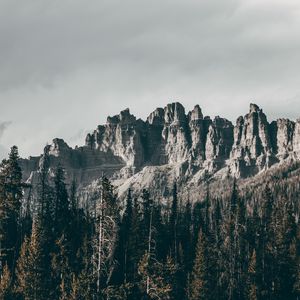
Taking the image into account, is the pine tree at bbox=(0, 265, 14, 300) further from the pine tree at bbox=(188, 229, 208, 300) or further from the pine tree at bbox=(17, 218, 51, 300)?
the pine tree at bbox=(188, 229, 208, 300)

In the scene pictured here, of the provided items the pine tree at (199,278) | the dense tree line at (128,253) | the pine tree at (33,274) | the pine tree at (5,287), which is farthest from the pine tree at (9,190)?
the pine tree at (199,278)

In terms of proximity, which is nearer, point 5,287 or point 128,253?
point 5,287

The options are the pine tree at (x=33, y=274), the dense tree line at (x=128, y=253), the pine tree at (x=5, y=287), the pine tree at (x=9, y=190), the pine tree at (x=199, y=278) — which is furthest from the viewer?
the pine tree at (x=199, y=278)

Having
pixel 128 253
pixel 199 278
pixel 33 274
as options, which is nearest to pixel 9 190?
pixel 33 274

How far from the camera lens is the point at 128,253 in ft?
259

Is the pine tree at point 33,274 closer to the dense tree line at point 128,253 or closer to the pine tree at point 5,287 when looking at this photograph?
the dense tree line at point 128,253

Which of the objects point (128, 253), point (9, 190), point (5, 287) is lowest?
point (5, 287)

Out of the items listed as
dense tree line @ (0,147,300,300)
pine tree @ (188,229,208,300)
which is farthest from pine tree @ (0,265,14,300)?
pine tree @ (188,229,208,300)

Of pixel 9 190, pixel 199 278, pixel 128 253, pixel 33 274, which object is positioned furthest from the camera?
pixel 128 253

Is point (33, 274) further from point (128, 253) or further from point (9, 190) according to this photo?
point (128, 253)

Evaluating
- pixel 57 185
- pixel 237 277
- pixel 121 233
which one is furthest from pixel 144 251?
pixel 237 277

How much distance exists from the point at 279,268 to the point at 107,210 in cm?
4231

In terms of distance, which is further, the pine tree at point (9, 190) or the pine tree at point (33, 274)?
the pine tree at point (33, 274)

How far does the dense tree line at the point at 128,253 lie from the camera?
60.4 metres
